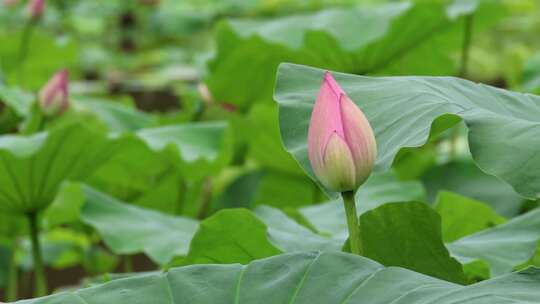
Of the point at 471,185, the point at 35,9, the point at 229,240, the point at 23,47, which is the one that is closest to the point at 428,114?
the point at 229,240

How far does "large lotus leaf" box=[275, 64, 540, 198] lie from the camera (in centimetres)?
75

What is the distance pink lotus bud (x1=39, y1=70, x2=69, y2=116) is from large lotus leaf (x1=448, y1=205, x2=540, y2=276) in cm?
87

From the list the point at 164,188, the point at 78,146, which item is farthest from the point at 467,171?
the point at 78,146

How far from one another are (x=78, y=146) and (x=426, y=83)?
2.20ft

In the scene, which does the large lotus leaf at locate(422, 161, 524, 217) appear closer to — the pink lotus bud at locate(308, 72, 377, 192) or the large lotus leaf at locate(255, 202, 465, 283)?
the large lotus leaf at locate(255, 202, 465, 283)

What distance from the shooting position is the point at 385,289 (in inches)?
27.0

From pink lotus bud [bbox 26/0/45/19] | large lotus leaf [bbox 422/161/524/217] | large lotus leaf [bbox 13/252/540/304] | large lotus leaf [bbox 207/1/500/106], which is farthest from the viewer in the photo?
pink lotus bud [bbox 26/0/45/19]

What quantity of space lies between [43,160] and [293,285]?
759 millimetres

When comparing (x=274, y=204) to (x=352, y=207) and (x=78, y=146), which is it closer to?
(x=78, y=146)

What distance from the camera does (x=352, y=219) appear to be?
0.75 meters

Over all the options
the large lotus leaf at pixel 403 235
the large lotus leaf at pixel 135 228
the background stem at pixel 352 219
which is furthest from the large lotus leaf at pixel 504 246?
the large lotus leaf at pixel 135 228

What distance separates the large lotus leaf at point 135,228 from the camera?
3.90 feet

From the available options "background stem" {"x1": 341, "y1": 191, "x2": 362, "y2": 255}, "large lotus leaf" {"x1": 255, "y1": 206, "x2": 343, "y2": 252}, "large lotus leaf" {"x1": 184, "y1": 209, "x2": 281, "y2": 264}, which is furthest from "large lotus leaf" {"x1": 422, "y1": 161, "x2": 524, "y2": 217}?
"background stem" {"x1": 341, "y1": 191, "x2": 362, "y2": 255}

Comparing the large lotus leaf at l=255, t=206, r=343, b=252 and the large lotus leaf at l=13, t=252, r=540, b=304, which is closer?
the large lotus leaf at l=13, t=252, r=540, b=304
